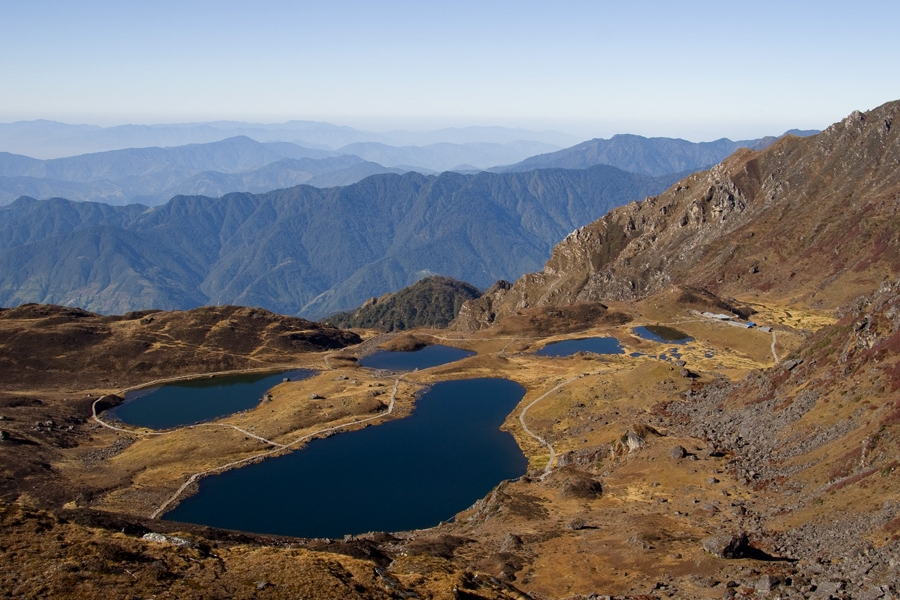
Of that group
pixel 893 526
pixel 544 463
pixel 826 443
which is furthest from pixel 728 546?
pixel 544 463

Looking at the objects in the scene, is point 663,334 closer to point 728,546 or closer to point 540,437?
point 540,437

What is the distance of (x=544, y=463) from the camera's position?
94.5m

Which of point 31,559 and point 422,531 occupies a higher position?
point 31,559

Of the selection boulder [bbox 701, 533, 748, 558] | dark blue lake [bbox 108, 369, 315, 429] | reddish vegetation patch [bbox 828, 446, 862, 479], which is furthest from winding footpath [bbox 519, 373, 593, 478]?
dark blue lake [bbox 108, 369, 315, 429]

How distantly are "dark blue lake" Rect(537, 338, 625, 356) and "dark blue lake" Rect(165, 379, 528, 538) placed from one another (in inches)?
1719

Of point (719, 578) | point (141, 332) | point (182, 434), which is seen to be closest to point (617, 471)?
point (719, 578)

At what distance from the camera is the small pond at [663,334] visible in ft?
531

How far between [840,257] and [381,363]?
135974 millimetres

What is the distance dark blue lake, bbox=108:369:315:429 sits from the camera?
4993 inches

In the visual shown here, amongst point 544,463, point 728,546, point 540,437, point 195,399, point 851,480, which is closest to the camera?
point 728,546

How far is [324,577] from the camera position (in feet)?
140

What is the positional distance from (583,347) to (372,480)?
8382 cm

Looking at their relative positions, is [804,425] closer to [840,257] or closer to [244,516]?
[244,516]

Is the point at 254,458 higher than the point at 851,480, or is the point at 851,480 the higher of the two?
the point at 851,480
